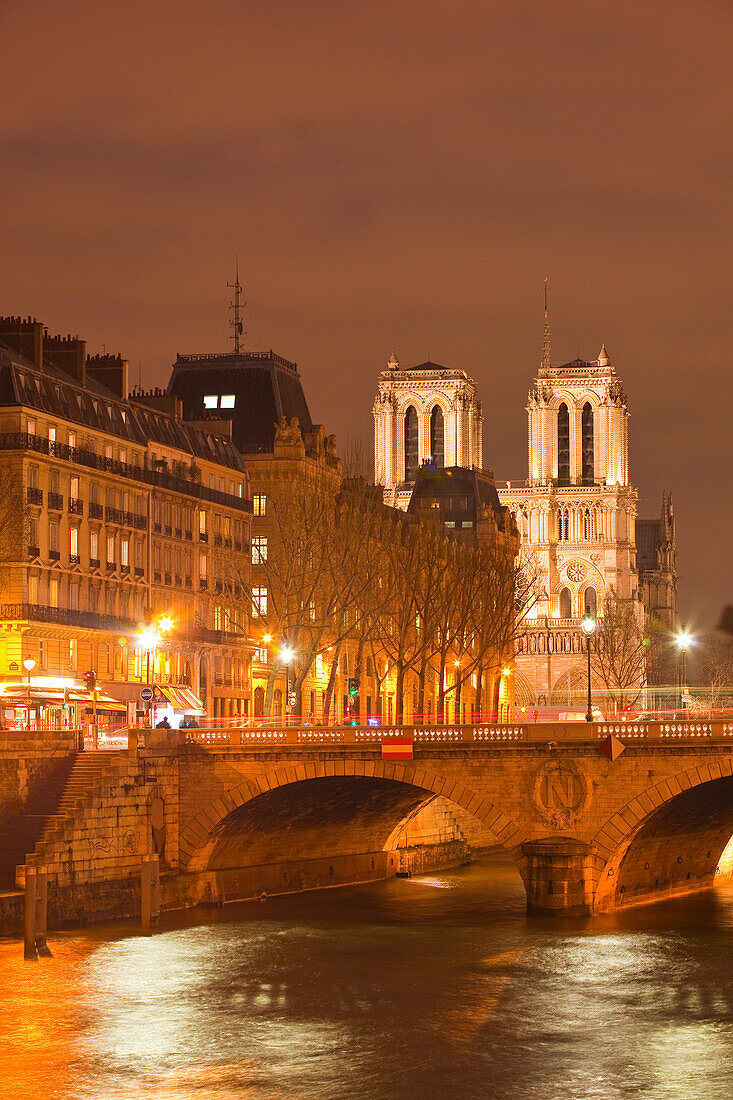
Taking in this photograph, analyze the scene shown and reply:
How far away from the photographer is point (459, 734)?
76250mm

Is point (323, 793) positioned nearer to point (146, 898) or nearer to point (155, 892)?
point (155, 892)

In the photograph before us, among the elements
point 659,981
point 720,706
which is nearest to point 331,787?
point 720,706

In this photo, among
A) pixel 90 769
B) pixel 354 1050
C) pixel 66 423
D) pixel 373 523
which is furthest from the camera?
pixel 373 523

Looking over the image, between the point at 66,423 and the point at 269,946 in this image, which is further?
the point at 66,423

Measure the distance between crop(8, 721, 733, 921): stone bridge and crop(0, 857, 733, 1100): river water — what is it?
212 centimetres

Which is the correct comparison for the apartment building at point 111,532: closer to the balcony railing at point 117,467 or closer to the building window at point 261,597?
the balcony railing at point 117,467

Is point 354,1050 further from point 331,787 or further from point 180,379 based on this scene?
point 180,379

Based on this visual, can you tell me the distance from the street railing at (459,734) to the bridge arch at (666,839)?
56.3 inches

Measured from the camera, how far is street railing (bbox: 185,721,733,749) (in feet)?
236

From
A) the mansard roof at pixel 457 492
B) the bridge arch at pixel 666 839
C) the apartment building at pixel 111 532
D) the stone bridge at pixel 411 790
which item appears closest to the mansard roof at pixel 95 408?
the apartment building at pixel 111 532

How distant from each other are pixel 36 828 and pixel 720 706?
89.7ft

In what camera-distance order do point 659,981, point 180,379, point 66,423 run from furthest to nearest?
1. point 180,379
2. point 66,423
3. point 659,981

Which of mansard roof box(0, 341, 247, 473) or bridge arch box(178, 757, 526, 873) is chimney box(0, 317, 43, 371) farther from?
bridge arch box(178, 757, 526, 873)

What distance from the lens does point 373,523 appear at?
395ft
